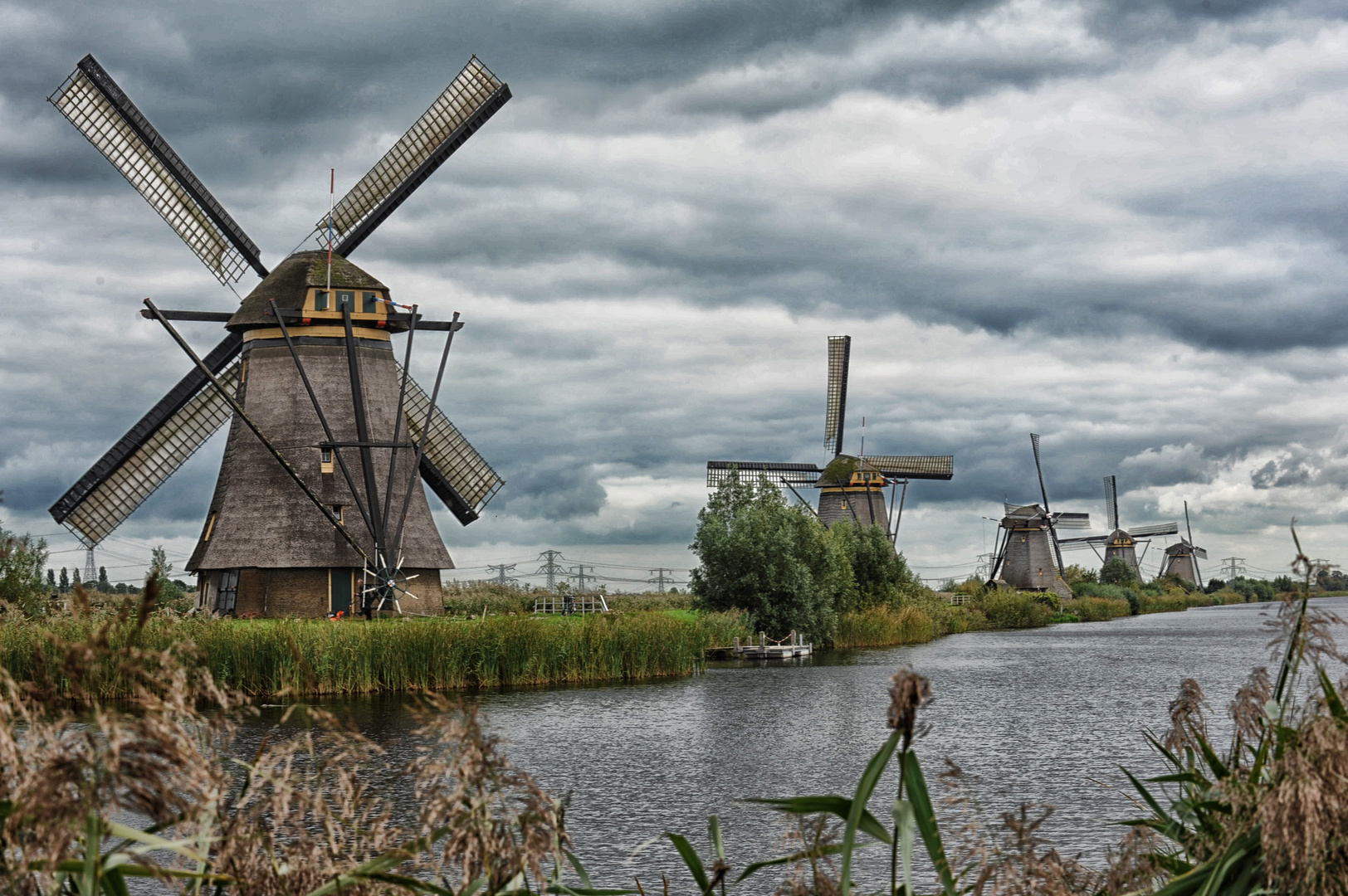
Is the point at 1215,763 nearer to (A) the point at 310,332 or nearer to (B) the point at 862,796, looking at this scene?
(B) the point at 862,796

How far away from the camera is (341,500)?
2573 centimetres

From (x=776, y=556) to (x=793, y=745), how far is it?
18.9m

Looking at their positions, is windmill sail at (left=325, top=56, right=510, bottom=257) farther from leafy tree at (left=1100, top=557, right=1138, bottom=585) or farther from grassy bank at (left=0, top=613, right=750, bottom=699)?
leafy tree at (left=1100, top=557, right=1138, bottom=585)

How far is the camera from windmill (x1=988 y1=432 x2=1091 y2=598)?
66.4 meters

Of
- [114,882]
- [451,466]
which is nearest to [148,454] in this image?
[451,466]

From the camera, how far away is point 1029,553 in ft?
219

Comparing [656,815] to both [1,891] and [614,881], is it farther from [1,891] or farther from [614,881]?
[1,891]

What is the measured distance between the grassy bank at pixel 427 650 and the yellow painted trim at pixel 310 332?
250 inches

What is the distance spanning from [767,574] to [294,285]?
15.7 meters

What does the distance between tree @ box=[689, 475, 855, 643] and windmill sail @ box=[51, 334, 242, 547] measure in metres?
14.3

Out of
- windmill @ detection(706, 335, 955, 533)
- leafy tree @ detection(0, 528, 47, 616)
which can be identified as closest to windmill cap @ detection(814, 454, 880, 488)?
windmill @ detection(706, 335, 955, 533)

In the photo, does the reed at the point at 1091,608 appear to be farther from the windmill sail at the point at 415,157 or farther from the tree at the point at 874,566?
the windmill sail at the point at 415,157

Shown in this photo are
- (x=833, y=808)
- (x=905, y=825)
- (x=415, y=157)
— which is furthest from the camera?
(x=415, y=157)

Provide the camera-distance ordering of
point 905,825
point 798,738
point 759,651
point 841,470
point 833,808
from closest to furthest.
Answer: point 905,825 < point 833,808 < point 798,738 < point 759,651 < point 841,470
